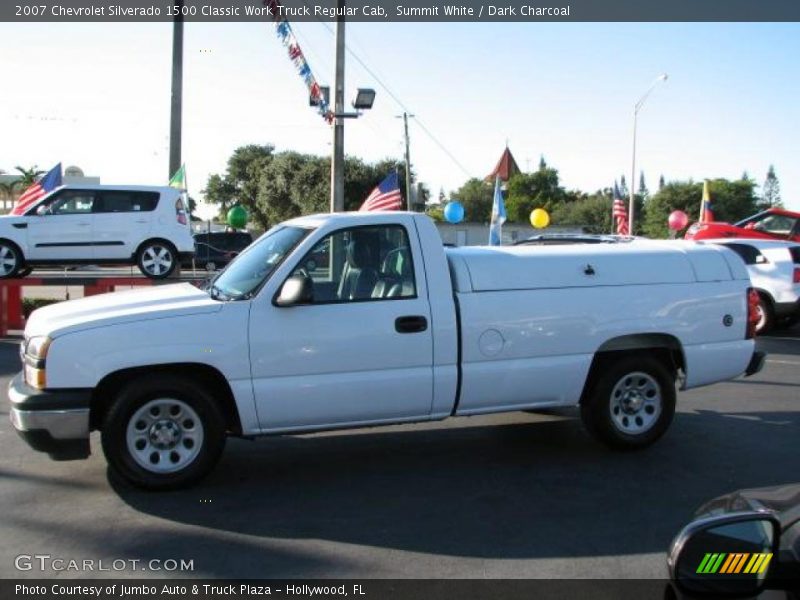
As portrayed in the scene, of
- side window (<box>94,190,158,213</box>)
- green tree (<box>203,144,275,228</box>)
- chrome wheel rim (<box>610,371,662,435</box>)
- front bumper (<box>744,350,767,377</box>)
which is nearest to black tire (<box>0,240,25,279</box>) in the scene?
side window (<box>94,190,158,213</box>)

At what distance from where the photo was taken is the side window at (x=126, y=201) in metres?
12.6

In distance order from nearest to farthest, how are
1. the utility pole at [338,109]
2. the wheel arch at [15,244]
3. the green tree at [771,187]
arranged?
1. the wheel arch at [15,244]
2. the utility pole at [338,109]
3. the green tree at [771,187]

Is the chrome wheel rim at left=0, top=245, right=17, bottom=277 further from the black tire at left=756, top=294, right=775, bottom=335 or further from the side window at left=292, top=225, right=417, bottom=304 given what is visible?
the black tire at left=756, top=294, right=775, bottom=335

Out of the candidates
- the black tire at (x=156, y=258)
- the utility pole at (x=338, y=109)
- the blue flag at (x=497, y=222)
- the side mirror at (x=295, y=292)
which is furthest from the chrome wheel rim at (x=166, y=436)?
the blue flag at (x=497, y=222)

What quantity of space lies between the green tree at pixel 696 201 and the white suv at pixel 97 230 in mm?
60401

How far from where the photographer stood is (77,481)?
17.7ft

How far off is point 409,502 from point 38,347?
2.61 m

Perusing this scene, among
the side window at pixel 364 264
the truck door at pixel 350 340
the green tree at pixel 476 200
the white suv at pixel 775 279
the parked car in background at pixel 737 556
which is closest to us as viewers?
the parked car in background at pixel 737 556

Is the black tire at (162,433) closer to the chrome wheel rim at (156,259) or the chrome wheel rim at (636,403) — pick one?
the chrome wheel rim at (636,403)

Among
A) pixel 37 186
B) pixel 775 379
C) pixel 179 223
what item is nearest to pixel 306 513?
pixel 775 379

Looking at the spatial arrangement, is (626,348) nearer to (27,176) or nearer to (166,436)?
(166,436)

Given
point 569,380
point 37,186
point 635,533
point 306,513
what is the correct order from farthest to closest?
point 37,186 → point 569,380 → point 306,513 → point 635,533

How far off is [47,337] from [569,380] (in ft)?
12.2

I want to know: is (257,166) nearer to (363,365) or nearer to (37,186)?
(37,186)
